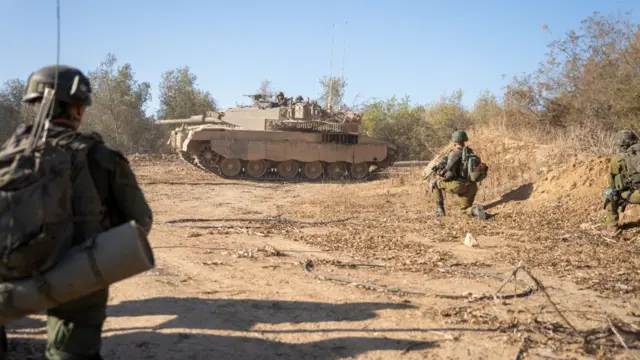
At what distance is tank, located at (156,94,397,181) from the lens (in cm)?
1750

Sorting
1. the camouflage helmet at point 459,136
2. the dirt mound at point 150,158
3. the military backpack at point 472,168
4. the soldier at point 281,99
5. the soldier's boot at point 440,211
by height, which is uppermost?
the soldier at point 281,99

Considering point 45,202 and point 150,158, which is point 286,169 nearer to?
point 150,158

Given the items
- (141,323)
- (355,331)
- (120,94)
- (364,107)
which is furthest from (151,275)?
(364,107)

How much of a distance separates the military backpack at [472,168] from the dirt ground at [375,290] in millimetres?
713

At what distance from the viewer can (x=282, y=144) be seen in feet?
59.3

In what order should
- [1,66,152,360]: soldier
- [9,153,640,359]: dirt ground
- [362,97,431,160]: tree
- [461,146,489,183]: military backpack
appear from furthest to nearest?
[362,97,431,160]: tree < [461,146,489,183]: military backpack < [9,153,640,359]: dirt ground < [1,66,152,360]: soldier

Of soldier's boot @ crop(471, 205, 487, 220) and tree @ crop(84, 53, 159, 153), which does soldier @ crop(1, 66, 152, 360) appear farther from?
tree @ crop(84, 53, 159, 153)

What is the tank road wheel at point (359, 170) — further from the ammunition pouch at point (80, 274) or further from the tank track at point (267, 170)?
the ammunition pouch at point (80, 274)

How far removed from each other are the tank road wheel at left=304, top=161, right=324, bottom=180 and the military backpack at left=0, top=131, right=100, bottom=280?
16.5 metres

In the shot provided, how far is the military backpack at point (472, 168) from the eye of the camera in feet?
28.7

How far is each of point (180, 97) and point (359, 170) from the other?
15481mm

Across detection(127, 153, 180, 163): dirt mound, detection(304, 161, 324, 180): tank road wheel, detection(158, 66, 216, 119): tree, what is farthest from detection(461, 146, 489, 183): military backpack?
detection(158, 66, 216, 119): tree

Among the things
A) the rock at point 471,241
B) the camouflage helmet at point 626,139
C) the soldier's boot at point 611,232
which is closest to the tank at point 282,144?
the soldier's boot at point 611,232

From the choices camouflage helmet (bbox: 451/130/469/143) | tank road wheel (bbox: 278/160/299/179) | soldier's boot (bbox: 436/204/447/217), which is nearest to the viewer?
camouflage helmet (bbox: 451/130/469/143)
